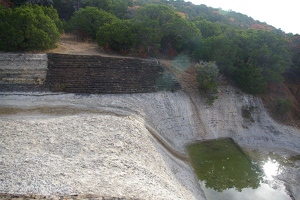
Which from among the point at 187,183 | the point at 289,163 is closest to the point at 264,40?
the point at 289,163

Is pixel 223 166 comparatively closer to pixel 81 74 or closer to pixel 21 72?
pixel 81 74

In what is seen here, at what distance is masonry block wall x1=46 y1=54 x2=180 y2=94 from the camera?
29.1 metres

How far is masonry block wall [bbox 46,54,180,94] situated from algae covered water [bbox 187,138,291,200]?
9.02 m

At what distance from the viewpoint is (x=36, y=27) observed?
30141mm

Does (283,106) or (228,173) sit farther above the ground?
(283,106)

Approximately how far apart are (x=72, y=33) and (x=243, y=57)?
85.8 feet

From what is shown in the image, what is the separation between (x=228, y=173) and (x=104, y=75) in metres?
17.2

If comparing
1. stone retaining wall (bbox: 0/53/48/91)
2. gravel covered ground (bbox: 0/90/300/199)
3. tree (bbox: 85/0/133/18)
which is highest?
tree (bbox: 85/0/133/18)

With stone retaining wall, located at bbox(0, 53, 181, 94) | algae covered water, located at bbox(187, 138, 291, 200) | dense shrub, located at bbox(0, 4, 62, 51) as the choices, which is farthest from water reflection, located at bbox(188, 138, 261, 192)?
dense shrub, located at bbox(0, 4, 62, 51)

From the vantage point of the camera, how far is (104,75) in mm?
30953

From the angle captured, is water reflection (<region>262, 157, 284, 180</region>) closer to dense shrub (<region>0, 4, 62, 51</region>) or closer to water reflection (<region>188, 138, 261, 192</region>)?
water reflection (<region>188, 138, 261, 192</region>)

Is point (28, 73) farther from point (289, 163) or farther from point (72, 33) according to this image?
point (289, 163)

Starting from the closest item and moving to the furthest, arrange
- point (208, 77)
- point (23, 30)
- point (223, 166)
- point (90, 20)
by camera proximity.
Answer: point (223, 166) → point (23, 30) → point (208, 77) → point (90, 20)

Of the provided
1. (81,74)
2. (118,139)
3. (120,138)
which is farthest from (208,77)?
(118,139)
